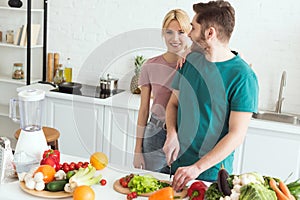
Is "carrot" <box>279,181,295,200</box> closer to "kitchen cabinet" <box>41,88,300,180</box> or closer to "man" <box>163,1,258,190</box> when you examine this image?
"man" <box>163,1,258,190</box>

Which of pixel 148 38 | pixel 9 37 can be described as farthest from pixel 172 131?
pixel 9 37

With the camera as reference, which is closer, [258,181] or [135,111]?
[258,181]

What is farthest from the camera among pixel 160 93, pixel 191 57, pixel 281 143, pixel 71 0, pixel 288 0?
pixel 71 0

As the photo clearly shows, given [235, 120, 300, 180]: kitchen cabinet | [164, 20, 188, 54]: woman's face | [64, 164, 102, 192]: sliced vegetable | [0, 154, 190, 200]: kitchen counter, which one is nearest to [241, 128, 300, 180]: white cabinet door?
[235, 120, 300, 180]: kitchen cabinet

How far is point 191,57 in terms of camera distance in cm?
219

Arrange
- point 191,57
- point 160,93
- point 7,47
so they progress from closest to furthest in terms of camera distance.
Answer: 1. point 191,57
2. point 160,93
3. point 7,47

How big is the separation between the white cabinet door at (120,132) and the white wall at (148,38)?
57cm

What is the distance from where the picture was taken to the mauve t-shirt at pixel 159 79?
2496mm

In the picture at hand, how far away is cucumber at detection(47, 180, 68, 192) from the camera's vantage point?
1832 mm

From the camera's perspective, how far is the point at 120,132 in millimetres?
3771

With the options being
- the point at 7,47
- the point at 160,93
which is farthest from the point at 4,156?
the point at 7,47

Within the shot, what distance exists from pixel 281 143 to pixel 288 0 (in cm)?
119

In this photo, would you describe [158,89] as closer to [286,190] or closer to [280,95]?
[286,190]

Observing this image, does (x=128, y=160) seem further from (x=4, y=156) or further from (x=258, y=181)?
(x=258, y=181)
